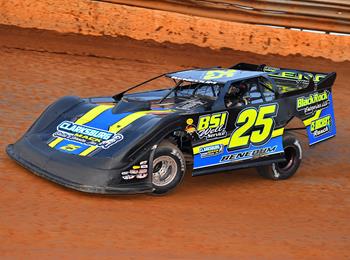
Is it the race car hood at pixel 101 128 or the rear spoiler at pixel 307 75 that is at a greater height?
the rear spoiler at pixel 307 75

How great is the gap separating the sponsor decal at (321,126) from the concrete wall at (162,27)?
623 centimetres

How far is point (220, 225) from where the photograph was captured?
22.8 feet

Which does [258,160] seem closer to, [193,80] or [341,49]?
[193,80]

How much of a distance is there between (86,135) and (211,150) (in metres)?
1.40

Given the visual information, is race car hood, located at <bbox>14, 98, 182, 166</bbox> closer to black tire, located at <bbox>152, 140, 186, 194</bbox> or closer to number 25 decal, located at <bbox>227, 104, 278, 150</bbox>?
black tire, located at <bbox>152, 140, 186, 194</bbox>

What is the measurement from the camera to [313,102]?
9.16m

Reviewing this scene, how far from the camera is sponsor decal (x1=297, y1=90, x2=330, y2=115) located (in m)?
8.97

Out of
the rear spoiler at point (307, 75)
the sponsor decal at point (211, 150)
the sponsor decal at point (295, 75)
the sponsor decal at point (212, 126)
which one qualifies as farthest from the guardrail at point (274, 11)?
the sponsor decal at point (211, 150)

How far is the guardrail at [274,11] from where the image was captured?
15312 millimetres

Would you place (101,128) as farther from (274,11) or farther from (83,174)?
(274,11)

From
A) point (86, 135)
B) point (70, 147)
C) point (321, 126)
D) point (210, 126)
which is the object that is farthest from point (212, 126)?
point (321, 126)

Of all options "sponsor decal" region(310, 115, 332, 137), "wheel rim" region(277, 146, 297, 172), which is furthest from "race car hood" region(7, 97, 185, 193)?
"sponsor decal" region(310, 115, 332, 137)

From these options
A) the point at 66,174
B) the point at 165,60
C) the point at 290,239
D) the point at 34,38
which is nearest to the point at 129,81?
the point at 165,60

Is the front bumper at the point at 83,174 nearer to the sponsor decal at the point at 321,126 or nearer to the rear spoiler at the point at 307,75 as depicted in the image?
the sponsor decal at the point at 321,126
